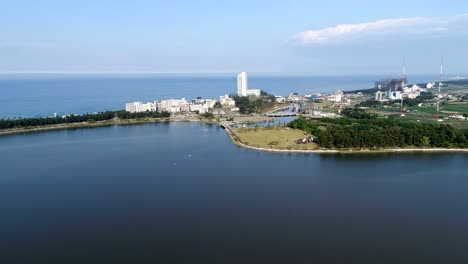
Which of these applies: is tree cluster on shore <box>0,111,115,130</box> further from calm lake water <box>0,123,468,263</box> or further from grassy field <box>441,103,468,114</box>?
grassy field <box>441,103,468,114</box>

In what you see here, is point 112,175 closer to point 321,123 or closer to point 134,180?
point 134,180

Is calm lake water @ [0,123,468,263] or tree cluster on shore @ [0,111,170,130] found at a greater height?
tree cluster on shore @ [0,111,170,130]

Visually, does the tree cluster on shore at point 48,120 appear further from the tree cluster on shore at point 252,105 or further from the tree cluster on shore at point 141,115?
the tree cluster on shore at point 252,105

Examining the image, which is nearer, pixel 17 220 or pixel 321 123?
pixel 17 220

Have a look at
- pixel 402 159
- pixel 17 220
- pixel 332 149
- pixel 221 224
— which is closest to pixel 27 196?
pixel 17 220

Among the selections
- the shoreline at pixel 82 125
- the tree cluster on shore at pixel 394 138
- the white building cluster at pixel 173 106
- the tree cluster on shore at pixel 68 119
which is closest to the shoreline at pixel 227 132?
the shoreline at pixel 82 125

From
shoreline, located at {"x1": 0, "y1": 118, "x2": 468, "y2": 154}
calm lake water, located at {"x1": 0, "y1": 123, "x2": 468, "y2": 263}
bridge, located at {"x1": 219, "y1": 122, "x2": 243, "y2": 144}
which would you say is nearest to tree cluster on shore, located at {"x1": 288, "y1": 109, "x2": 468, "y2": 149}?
shoreline, located at {"x1": 0, "y1": 118, "x2": 468, "y2": 154}
